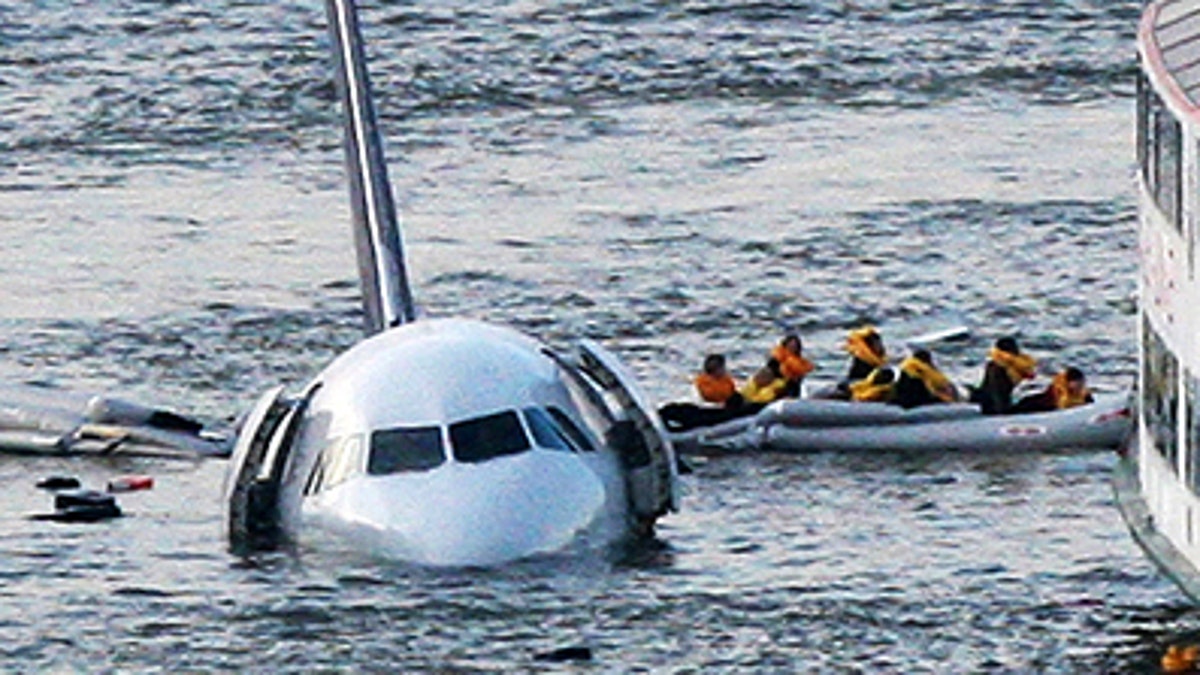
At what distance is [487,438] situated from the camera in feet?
196

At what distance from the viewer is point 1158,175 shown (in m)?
47.7

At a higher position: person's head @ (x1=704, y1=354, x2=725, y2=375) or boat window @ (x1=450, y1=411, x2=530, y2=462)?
boat window @ (x1=450, y1=411, x2=530, y2=462)

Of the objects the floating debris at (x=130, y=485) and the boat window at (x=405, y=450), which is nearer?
the boat window at (x=405, y=450)

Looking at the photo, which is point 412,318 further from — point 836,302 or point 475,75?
point 475,75

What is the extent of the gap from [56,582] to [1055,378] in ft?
62.6

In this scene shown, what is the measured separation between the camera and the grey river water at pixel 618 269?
190 ft

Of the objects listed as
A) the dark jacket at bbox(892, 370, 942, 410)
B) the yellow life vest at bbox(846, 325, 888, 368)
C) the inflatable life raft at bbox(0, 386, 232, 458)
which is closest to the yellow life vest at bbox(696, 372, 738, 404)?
the yellow life vest at bbox(846, 325, 888, 368)

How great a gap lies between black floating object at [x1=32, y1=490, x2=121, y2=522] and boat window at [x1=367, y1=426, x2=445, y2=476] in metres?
7.75

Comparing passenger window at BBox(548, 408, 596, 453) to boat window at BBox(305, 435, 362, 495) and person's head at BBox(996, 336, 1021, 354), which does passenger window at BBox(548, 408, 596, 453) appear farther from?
person's head at BBox(996, 336, 1021, 354)

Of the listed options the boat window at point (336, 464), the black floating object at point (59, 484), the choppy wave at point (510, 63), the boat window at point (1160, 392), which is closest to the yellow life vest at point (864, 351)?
the black floating object at point (59, 484)

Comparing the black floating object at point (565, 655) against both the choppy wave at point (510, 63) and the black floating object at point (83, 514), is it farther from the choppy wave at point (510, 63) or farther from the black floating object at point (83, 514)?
the choppy wave at point (510, 63)

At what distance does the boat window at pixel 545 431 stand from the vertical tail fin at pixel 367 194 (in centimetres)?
831

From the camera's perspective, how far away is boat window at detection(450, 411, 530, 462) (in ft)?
196

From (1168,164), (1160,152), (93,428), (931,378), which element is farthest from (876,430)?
(1168,164)
